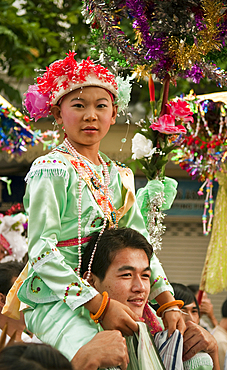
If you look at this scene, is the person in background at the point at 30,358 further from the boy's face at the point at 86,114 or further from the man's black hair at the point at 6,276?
the man's black hair at the point at 6,276

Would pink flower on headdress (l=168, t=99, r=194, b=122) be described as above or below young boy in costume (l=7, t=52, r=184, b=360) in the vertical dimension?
above

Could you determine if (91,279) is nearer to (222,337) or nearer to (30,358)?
(30,358)

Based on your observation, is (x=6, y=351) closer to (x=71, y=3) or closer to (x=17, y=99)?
(x=17, y=99)

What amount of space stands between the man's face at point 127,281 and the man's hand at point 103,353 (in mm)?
250

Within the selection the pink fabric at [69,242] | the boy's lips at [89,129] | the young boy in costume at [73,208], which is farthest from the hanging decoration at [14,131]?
the pink fabric at [69,242]

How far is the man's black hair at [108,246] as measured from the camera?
96.0 inches

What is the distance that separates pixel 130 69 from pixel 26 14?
4.73 metres

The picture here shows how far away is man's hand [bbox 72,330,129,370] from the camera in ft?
6.85

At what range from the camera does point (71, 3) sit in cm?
805

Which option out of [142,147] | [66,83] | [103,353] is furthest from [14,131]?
[103,353]

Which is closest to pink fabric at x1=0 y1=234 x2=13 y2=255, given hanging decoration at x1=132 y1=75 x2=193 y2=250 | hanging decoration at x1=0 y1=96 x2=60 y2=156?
hanging decoration at x1=0 y1=96 x2=60 y2=156

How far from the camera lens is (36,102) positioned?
275 centimetres

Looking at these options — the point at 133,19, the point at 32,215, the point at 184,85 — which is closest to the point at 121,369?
the point at 32,215

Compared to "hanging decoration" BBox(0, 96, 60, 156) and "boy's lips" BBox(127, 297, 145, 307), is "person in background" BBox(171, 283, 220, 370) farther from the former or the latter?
"hanging decoration" BBox(0, 96, 60, 156)
